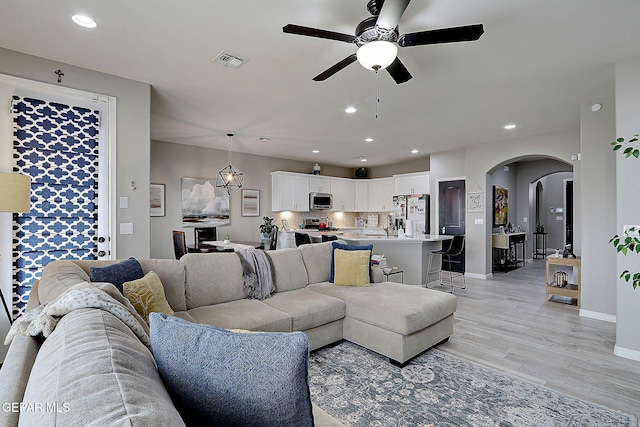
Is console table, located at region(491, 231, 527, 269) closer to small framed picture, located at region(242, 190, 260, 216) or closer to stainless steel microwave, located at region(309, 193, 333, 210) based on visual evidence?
stainless steel microwave, located at region(309, 193, 333, 210)

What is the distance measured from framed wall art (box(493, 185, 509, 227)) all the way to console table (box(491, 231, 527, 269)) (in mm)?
382

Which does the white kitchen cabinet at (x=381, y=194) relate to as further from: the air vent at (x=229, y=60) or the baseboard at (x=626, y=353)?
the air vent at (x=229, y=60)

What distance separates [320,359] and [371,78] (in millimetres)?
2858

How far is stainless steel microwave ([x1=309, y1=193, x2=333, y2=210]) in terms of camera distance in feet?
26.9

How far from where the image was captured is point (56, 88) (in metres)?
2.99

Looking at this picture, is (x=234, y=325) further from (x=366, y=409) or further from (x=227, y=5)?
(x=227, y=5)

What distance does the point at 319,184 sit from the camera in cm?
842

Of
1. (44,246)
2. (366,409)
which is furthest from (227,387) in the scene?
(44,246)

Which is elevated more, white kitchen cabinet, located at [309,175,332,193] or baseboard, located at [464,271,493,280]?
white kitchen cabinet, located at [309,175,332,193]

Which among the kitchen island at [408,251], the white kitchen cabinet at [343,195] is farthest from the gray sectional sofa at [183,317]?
the white kitchen cabinet at [343,195]

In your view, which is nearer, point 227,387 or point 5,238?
point 227,387

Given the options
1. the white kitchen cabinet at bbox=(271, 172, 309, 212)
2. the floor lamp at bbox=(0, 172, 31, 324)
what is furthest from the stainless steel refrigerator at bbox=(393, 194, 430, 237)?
the floor lamp at bbox=(0, 172, 31, 324)

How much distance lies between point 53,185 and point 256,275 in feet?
6.96

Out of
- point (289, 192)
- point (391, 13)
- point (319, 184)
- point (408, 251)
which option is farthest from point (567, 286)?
point (289, 192)
